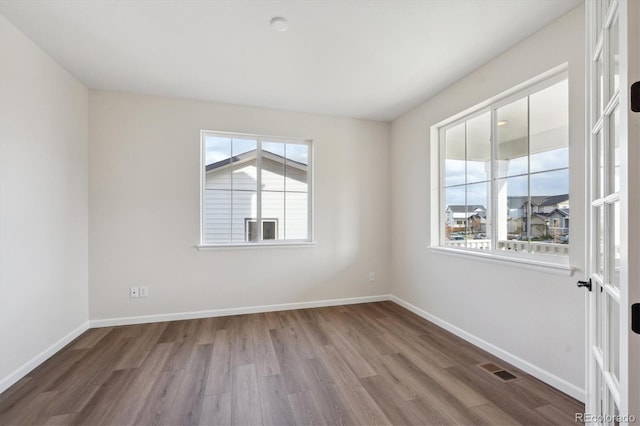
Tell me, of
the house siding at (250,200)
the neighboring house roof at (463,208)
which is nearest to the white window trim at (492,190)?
the neighboring house roof at (463,208)

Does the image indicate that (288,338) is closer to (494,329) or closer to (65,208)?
(494,329)

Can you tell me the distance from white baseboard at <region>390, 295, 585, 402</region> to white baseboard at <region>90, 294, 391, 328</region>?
0.91m

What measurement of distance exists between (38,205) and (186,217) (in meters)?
1.24

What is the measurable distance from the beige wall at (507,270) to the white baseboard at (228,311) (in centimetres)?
66

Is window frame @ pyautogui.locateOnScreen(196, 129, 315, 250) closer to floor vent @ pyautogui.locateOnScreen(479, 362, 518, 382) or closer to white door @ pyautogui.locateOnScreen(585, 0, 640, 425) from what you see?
floor vent @ pyautogui.locateOnScreen(479, 362, 518, 382)

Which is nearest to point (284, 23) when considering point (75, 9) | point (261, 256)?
point (75, 9)

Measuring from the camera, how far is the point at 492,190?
8.48 feet

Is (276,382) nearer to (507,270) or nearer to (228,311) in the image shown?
(228,311)

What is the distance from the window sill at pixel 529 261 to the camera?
6.35 ft

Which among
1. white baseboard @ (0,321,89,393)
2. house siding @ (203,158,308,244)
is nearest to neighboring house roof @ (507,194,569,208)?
house siding @ (203,158,308,244)

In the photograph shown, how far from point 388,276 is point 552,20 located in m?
3.14
